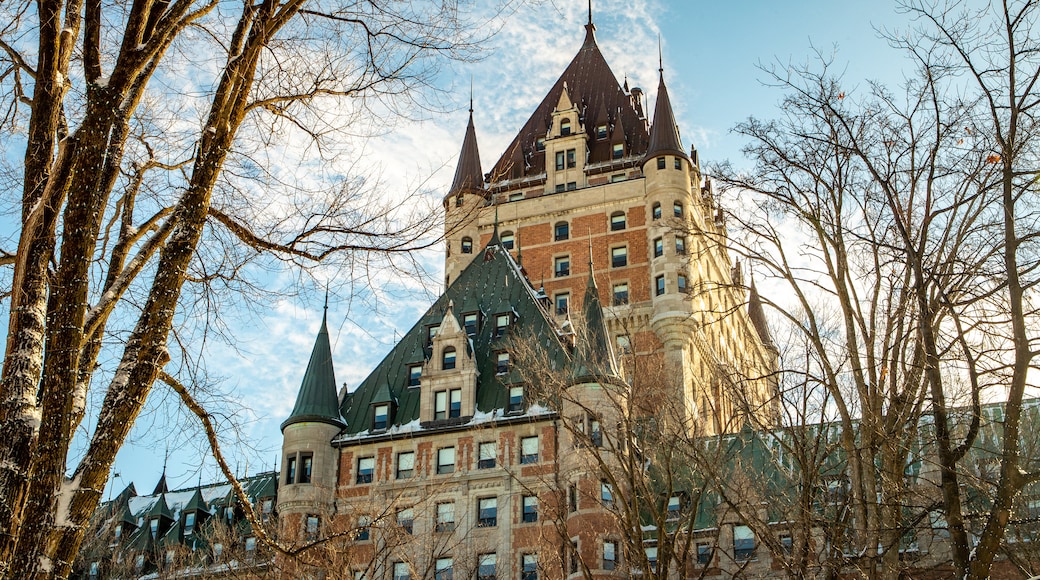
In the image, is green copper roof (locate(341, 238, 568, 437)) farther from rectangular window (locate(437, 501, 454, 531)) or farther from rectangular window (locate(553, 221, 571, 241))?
rectangular window (locate(553, 221, 571, 241))

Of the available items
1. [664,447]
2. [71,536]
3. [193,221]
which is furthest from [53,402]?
[664,447]

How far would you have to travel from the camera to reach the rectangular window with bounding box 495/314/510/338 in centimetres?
3875

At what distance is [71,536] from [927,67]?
1069 centimetres

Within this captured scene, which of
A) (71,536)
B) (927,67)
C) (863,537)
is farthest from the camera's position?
(863,537)

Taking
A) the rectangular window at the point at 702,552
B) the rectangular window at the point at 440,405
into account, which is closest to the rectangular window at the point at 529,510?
the rectangular window at the point at 440,405

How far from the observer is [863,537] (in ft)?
45.9

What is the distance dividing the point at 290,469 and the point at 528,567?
889cm

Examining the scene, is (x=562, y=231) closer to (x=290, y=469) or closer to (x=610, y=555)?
(x=290, y=469)

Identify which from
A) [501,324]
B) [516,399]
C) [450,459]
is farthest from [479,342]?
[450,459]

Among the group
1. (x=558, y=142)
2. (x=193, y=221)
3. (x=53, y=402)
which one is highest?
(x=558, y=142)

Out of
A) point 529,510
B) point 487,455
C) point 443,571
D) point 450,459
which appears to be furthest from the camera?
point 450,459

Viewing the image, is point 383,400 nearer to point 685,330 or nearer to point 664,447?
point 685,330

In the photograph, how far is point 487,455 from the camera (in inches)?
1379

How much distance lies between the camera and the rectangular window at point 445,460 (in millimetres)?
35219
